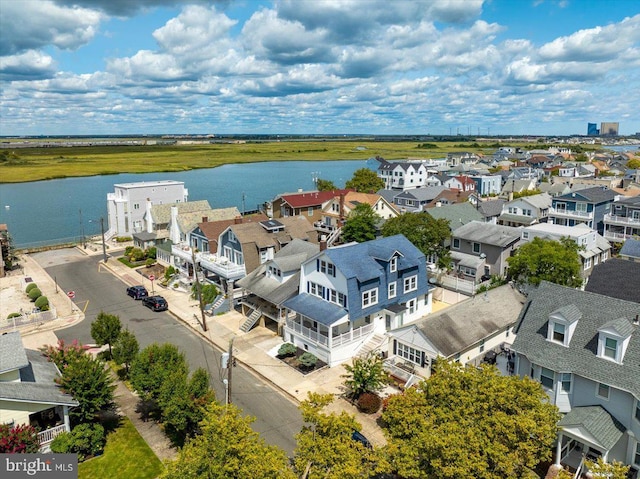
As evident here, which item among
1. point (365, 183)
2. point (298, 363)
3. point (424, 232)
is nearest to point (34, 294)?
point (298, 363)

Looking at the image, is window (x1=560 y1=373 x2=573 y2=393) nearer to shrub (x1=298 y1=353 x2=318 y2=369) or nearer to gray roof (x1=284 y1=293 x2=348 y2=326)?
gray roof (x1=284 y1=293 x2=348 y2=326)

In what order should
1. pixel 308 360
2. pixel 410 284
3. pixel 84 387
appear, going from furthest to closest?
1. pixel 410 284
2. pixel 308 360
3. pixel 84 387

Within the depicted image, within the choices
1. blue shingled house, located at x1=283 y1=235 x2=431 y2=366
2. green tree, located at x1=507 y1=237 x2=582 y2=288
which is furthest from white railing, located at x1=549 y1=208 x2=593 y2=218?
blue shingled house, located at x1=283 y1=235 x2=431 y2=366

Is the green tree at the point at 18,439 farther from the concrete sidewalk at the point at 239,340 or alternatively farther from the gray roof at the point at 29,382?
the concrete sidewalk at the point at 239,340

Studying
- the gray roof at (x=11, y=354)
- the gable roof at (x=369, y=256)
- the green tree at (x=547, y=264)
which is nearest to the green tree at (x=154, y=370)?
the gray roof at (x=11, y=354)

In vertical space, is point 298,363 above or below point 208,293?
below

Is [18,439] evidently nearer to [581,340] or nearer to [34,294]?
[581,340]

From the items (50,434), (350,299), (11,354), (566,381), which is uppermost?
(11,354)
